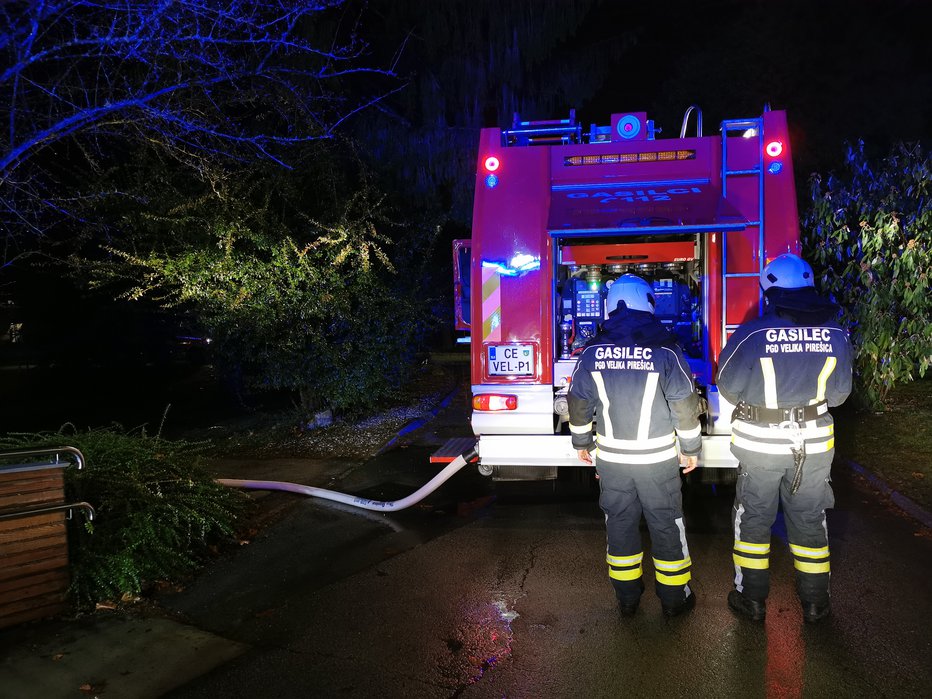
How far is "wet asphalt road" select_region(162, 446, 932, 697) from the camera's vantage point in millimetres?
3240

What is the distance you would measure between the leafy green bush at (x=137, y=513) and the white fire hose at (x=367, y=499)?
25.2 inches

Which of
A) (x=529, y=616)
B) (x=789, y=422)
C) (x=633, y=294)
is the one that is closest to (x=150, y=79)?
(x=633, y=294)

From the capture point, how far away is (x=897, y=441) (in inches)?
295

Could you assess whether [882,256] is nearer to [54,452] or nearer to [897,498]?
[897,498]

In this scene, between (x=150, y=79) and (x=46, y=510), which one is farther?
(x=150, y=79)

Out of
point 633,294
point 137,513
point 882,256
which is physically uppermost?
point 882,256

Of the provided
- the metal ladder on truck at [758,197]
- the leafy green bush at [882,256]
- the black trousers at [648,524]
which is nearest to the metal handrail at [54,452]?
the black trousers at [648,524]

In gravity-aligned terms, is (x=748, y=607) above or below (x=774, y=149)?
below

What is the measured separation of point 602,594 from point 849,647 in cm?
130

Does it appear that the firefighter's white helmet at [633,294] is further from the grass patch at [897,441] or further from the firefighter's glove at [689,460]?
the grass patch at [897,441]

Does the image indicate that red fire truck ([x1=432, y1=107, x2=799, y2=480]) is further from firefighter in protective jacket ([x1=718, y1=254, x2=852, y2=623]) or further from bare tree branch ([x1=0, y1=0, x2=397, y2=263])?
bare tree branch ([x1=0, y1=0, x2=397, y2=263])

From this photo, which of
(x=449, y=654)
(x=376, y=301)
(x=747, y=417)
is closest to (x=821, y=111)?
(x=376, y=301)

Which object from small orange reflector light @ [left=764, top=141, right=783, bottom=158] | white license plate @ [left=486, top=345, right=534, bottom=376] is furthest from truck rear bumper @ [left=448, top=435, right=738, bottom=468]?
small orange reflector light @ [left=764, top=141, right=783, bottom=158]

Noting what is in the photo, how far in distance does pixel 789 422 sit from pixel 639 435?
30.0 inches
